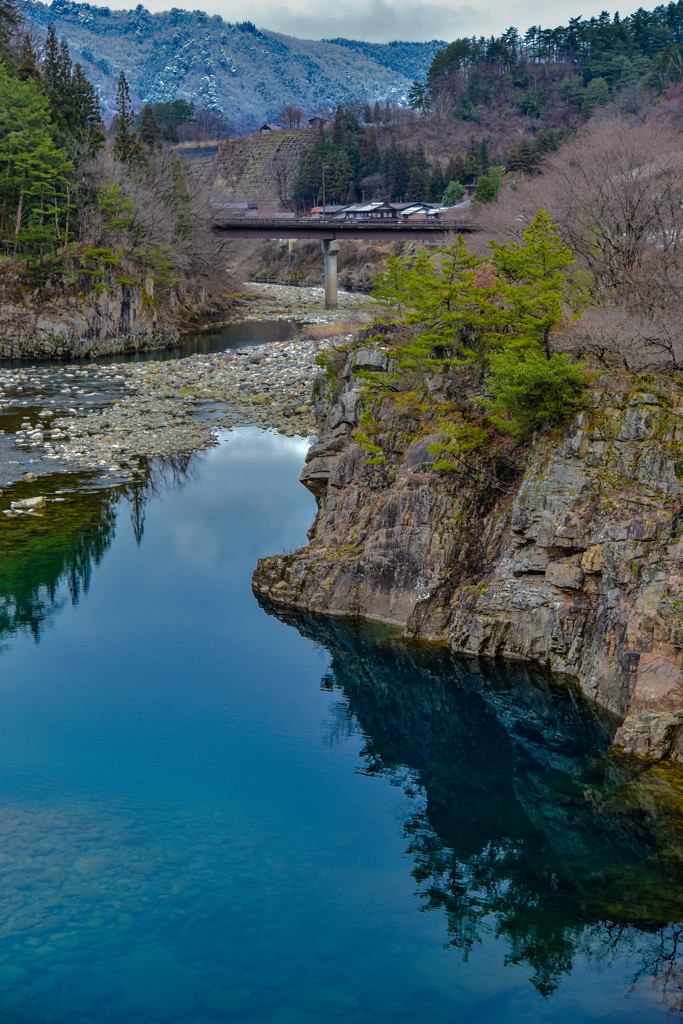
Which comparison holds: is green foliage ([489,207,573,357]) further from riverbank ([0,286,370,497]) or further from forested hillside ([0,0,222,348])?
forested hillside ([0,0,222,348])

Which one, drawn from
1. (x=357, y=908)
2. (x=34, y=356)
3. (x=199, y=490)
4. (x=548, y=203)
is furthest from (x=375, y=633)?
(x=34, y=356)

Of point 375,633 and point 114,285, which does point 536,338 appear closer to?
point 375,633

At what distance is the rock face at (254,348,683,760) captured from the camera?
17.5 m

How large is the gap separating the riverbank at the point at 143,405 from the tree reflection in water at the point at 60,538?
4.01 feet

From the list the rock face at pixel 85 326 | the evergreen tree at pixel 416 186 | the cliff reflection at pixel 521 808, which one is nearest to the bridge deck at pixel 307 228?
the rock face at pixel 85 326

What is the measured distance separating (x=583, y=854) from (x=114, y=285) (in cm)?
5381

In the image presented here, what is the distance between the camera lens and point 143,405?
43094mm

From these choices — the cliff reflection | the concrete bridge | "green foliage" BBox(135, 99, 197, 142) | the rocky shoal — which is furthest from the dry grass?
"green foliage" BBox(135, 99, 197, 142)

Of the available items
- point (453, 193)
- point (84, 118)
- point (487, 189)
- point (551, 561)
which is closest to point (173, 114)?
point (453, 193)

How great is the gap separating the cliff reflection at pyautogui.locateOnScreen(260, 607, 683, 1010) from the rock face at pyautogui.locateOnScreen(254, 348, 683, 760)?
0.80m

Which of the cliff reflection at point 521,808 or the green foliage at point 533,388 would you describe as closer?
the cliff reflection at point 521,808

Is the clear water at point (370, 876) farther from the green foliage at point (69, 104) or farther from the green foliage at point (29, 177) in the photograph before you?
the green foliage at point (69, 104)

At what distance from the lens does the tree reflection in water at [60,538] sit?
76.9ft

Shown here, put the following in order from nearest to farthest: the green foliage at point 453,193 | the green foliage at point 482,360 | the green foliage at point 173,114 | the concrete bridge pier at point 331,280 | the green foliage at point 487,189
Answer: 1. the green foliage at point 482,360
2. the concrete bridge pier at point 331,280
3. the green foliage at point 487,189
4. the green foliage at point 453,193
5. the green foliage at point 173,114
